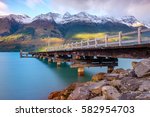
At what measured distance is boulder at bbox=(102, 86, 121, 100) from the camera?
11948mm

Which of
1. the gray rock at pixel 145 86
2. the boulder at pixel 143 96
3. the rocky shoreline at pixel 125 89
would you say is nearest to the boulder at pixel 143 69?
the rocky shoreline at pixel 125 89

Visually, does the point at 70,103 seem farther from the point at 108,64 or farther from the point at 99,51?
the point at 108,64

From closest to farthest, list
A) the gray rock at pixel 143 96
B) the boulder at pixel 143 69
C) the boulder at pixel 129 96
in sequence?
the gray rock at pixel 143 96
the boulder at pixel 129 96
the boulder at pixel 143 69

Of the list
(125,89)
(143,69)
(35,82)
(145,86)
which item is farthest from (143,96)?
(35,82)

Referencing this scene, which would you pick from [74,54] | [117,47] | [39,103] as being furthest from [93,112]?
[74,54]

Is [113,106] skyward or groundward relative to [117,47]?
groundward

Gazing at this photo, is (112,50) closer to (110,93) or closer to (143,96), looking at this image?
(110,93)

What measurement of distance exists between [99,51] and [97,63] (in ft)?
23.0

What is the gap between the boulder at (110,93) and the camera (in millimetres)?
11948

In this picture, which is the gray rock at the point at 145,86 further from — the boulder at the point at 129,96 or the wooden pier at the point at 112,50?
the wooden pier at the point at 112,50

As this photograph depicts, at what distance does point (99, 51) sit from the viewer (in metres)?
29.9

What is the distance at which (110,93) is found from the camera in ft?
40.1

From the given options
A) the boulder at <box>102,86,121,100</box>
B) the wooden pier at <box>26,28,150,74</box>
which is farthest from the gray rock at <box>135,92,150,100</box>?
the wooden pier at <box>26,28,150,74</box>

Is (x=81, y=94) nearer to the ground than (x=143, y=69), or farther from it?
nearer to the ground
